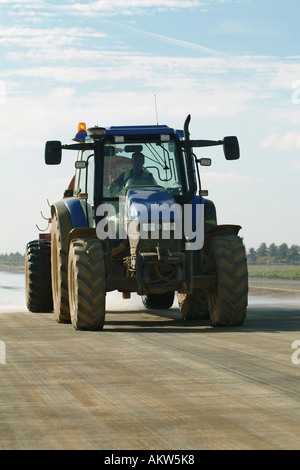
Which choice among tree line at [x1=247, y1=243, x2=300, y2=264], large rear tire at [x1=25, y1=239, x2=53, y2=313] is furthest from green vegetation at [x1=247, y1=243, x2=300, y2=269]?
large rear tire at [x1=25, y1=239, x2=53, y2=313]

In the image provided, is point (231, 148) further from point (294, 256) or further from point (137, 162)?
point (294, 256)

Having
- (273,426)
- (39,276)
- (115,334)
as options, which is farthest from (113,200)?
(273,426)

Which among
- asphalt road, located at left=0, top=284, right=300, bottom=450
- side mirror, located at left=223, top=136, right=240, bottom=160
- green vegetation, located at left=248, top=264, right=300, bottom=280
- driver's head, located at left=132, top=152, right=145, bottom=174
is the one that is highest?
side mirror, located at left=223, top=136, right=240, bottom=160

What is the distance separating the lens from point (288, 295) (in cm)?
2558

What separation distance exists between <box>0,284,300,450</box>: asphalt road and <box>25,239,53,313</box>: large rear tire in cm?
365

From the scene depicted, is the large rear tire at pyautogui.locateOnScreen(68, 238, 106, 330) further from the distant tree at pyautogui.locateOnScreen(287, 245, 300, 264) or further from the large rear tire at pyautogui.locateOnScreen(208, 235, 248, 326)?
the distant tree at pyautogui.locateOnScreen(287, 245, 300, 264)

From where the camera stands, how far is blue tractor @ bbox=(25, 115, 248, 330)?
1275 centimetres

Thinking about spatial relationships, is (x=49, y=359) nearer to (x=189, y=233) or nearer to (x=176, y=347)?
(x=176, y=347)

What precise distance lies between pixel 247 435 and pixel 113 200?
8.12m

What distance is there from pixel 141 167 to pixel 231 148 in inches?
54.2

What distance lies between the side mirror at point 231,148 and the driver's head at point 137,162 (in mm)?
1259

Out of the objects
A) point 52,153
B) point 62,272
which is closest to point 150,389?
point 62,272

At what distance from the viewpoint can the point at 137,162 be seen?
1391 cm

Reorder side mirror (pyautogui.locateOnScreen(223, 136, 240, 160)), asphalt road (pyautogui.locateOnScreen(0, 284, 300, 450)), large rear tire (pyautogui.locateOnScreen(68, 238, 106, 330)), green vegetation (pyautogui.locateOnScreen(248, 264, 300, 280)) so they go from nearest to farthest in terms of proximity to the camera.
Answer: asphalt road (pyautogui.locateOnScreen(0, 284, 300, 450))
large rear tire (pyautogui.locateOnScreen(68, 238, 106, 330))
side mirror (pyautogui.locateOnScreen(223, 136, 240, 160))
green vegetation (pyautogui.locateOnScreen(248, 264, 300, 280))
